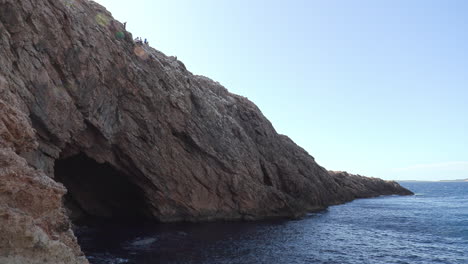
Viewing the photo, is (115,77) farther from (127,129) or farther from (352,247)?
(352,247)

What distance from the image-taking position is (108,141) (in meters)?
40.6

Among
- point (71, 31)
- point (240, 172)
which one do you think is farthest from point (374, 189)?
point (71, 31)

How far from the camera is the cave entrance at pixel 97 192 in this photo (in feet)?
153

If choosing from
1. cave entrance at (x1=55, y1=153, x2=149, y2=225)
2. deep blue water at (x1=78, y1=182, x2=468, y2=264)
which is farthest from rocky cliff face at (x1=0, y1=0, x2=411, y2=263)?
deep blue water at (x1=78, y1=182, x2=468, y2=264)

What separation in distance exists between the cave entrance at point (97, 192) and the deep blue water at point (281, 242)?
257 inches

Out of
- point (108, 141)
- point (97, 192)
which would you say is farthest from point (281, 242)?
point (97, 192)

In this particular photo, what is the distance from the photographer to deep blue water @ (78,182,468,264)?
103ft

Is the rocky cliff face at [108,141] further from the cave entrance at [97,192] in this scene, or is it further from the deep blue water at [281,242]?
the deep blue water at [281,242]

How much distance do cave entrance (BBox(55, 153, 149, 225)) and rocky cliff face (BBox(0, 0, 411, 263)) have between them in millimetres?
164

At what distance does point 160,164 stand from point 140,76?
1253cm

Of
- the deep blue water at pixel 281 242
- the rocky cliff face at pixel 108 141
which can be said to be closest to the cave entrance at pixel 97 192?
the rocky cliff face at pixel 108 141

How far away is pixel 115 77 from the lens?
40.6m

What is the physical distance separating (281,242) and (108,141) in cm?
2447

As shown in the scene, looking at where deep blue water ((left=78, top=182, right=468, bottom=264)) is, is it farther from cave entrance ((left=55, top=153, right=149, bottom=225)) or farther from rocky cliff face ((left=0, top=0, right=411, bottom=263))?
cave entrance ((left=55, top=153, right=149, bottom=225))
